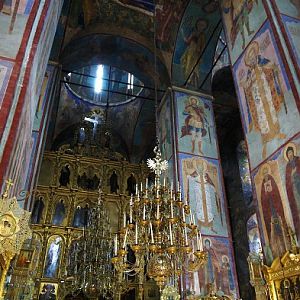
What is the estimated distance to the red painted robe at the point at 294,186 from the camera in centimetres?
508

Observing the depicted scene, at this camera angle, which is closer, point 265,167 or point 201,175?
point 265,167

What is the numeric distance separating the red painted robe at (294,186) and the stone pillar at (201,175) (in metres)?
A: 3.86

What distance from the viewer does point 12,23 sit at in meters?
5.29

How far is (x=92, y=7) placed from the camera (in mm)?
11477

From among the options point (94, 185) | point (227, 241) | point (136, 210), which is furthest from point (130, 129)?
point (136, 210)

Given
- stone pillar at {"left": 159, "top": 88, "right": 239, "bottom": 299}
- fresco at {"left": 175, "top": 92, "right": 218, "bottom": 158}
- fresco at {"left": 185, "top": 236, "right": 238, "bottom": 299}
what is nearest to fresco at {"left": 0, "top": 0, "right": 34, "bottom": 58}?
stone pillar at {"left": 159, "top": 88, "right": 239, "bottom": 299}

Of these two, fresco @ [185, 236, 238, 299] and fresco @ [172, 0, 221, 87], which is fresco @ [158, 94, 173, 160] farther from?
fresco @ [185, 236, 238, 299]

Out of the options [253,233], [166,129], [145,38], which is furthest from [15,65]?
[253,233]

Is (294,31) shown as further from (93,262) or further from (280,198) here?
(93,262)

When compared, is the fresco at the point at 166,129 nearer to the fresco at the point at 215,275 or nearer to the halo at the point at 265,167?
the fresco at the point at 215,275

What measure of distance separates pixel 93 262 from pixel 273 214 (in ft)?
23.5

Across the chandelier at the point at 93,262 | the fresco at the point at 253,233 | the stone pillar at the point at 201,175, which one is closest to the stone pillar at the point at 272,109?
the stone pillar at the point at 201,175

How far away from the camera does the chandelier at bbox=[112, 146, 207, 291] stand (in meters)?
5.46

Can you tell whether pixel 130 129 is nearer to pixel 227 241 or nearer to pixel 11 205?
pixel 227 241
